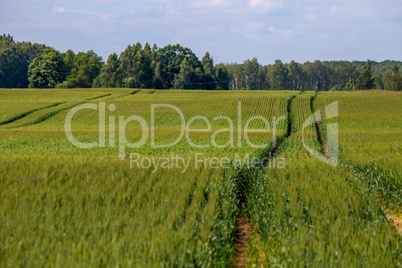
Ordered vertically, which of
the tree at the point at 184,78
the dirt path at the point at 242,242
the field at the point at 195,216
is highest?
the tree at the point at 184,78

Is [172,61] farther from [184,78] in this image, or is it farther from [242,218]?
[242,218]

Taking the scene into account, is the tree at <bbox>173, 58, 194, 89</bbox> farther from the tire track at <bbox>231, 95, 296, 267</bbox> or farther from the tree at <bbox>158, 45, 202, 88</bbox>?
the tire track at <bbox>231, 95, 296, 267</bbox>

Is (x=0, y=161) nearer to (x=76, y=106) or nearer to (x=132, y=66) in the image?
(x=76, y=106)

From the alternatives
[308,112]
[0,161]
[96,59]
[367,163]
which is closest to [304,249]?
[0,161]

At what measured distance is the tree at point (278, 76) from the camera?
18512cm

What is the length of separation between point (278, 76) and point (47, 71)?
106439 mm

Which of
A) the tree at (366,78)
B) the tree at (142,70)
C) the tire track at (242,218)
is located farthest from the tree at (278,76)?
the tire track at (242,218)

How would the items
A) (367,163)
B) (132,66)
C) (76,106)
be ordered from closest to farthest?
(367,163), (76,106), (132,66)

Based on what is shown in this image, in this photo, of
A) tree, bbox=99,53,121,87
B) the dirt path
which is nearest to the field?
the dirt path

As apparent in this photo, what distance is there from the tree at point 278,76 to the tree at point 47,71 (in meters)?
100.0

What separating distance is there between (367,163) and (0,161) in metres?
16.0

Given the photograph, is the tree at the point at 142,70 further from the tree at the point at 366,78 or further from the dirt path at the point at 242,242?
the dirt path at the point at 242,242

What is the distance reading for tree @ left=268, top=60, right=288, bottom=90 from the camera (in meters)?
185

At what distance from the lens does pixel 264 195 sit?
12648 mm
